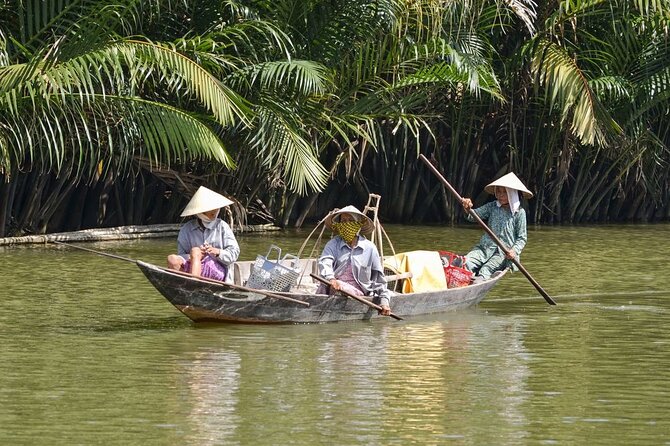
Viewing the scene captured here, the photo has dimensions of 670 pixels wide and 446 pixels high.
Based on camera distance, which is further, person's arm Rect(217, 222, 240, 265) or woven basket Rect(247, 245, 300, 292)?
woven basket Rect(247, 245, 300, 292)

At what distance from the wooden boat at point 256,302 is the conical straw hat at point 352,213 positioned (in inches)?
21.5

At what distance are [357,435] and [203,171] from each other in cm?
1162

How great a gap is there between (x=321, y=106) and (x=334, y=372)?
8948 millimetres

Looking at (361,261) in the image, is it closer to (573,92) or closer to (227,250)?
(227,250)

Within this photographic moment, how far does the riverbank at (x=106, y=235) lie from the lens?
16.8m

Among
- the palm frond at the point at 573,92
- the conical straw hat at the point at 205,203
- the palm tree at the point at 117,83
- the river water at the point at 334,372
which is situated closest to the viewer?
the river water at the point at 334,372

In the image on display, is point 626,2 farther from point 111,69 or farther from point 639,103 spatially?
point 111,69

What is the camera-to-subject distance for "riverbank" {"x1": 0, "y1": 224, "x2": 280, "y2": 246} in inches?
659

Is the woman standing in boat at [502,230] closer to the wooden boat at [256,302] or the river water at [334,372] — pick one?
the river water at [334,372]

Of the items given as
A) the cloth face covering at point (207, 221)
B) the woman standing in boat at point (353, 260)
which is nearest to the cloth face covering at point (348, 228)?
the woman standing in boat at point (353, 260)

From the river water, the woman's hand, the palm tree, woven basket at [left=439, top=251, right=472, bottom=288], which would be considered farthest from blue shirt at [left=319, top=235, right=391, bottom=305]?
the palm tree

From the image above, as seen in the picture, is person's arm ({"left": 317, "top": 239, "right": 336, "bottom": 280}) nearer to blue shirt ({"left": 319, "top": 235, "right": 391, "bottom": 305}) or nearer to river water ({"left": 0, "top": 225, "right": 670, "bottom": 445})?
blue shirt ({"left": 319, "top": 235, "right": 391, "bottom": 305})

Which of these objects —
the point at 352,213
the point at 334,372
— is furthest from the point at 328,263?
the point at 334,372

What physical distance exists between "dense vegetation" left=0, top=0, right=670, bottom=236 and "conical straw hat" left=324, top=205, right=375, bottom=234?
3.25 m
